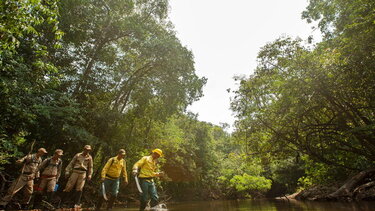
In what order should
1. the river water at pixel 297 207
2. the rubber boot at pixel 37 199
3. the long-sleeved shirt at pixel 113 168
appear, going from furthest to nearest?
the rubber boot at pixel 37 199
the long-sleeved shirt at pixel 113 168
the river water at pixel 297 207

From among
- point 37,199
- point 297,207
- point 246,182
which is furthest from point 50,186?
point 246,182

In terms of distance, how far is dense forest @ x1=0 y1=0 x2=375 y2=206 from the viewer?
8508 mm

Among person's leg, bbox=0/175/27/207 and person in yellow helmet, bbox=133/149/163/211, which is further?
person's leg, bbox=0/175/27/207

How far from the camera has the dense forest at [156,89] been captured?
8.51m

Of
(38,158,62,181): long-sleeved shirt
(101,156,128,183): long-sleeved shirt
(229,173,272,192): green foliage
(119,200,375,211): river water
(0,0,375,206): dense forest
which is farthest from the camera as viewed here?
(229,173,272,192): green foliage

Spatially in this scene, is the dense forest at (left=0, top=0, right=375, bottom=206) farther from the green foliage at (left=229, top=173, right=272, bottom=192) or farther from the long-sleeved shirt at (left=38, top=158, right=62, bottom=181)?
the green foliage at (left=229, top=173, right=272, bottom=192)

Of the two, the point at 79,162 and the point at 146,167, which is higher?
the point at 79,162

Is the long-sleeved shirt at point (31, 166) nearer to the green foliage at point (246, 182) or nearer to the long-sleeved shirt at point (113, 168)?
the long-sleeved shirt at point (113, 168)

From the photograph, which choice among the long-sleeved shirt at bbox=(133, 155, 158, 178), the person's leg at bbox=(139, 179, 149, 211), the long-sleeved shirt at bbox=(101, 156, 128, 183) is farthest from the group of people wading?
the person's leg at bbox=(139, 179, 149, 211)

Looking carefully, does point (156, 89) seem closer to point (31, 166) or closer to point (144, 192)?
point (31, 166)

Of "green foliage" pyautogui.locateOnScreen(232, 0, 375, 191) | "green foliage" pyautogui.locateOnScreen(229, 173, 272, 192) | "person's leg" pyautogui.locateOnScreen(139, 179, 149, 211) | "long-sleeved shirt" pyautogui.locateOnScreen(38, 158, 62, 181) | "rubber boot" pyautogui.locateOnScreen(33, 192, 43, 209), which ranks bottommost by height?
"rubber boot" pyautogui.locateOnScreen(33, 192, 43, 209)

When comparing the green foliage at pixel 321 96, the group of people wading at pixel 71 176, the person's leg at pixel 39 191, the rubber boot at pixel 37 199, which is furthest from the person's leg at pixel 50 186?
the green foliage at pixel 321 96

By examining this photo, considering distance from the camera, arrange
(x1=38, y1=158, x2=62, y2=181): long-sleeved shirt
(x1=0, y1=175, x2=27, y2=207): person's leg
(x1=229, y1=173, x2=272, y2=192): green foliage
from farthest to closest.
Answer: (x1=229, y1=173, x2=272, y2=192): green foliage → (x1=38, y1=158, x2=62, y2=181): long-sleeved shirt → (x1=0, y1=175, x2=27, y2=207): person's leg

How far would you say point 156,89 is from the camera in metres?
15.6
